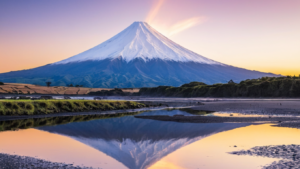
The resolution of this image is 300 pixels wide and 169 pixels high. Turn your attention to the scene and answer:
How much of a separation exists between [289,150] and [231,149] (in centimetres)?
236

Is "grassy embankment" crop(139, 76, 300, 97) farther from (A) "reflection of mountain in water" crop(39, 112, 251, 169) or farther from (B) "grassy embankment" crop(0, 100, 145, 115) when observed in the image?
(A) "reflection of mountain in water" crop(39, 112, 251, 169)

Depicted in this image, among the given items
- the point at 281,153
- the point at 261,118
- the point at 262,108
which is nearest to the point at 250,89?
the point at 262,108

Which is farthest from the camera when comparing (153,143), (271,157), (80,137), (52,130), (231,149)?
(52,130)

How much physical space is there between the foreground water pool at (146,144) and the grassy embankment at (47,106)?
25.1 ft

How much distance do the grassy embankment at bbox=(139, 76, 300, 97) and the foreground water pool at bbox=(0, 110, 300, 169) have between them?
55.4 m

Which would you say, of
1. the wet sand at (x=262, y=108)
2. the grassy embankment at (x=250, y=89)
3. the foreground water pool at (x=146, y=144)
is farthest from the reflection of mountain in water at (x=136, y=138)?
the grassy embankment at (x=250, y=89)

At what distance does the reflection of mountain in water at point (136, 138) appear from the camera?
531 inches

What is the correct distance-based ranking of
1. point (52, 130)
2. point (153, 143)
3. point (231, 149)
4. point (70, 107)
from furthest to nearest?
1. point (70, 107)
2. point (52, 130)
3. point (153, 143)
4. point (231, 149)

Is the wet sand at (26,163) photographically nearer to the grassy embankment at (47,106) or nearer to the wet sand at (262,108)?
the grassy embankment at (47,106)

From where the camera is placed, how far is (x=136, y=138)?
60.0 feet

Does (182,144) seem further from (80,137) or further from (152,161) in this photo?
(80,137)

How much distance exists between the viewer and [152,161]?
1257cm

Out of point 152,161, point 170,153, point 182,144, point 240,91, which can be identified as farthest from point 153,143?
point 240,91

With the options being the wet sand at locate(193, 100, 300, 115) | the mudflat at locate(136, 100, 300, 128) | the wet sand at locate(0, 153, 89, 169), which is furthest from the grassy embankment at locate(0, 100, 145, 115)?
the wet sand at locate(0, 153, 89, 169)
